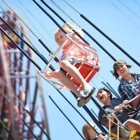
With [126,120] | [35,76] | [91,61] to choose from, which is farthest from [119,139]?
[35,76]

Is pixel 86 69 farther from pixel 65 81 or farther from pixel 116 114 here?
pixel 116 114

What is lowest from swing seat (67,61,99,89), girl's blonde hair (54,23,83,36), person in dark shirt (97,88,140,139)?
person in dark shirt (97,88,140,139)

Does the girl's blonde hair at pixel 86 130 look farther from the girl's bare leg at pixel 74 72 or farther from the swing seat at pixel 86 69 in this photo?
the girl's bare leg at pixel 74 72

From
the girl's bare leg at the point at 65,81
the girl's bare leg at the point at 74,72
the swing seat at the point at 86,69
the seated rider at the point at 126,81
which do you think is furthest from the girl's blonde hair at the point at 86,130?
the girl's bare leg at the point at 74,72

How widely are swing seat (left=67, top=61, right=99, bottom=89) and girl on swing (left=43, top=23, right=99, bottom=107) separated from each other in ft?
0.13

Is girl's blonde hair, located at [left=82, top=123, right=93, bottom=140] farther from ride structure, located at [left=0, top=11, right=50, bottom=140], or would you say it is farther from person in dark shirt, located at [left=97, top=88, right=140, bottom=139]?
ride structure, located at [left=0, top=11, right=50, bottom=140]

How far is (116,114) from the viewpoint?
5.28 metres

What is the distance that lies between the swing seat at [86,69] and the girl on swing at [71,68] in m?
0.04

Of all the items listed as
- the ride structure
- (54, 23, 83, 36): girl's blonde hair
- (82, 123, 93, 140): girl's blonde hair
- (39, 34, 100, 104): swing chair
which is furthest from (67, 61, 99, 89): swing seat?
the ride structure

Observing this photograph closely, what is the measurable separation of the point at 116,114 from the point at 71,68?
68cm

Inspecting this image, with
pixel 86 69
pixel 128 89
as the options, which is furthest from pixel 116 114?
pixel 86 69

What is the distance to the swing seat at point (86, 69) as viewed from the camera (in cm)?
512

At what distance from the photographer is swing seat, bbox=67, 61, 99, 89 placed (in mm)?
5117

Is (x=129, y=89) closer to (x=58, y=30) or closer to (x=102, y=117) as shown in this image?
(x=102, y=117)
